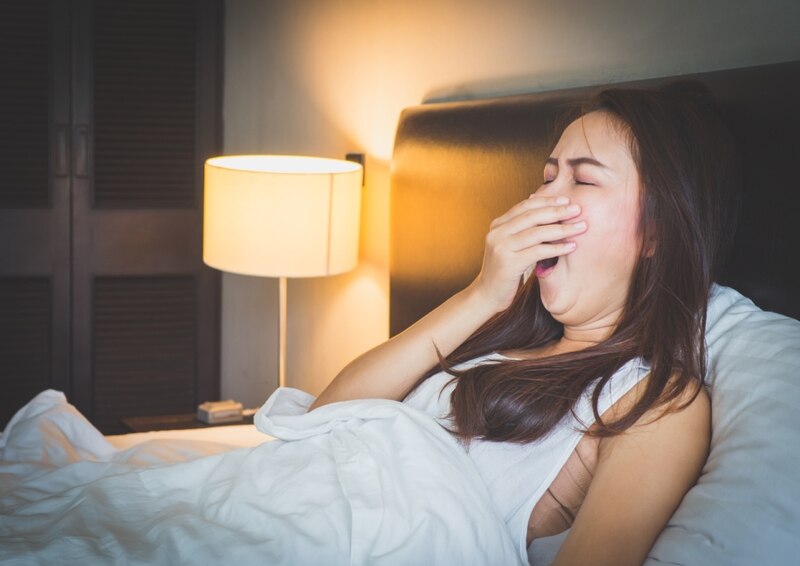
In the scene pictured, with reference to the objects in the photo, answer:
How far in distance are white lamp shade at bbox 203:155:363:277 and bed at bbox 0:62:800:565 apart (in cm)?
43

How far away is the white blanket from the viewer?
1088 millimetres

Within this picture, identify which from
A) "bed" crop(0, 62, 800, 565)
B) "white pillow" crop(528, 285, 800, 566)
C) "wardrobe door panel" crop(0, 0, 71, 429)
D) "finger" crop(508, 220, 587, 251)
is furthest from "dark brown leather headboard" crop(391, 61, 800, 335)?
"wardrobe door panel" crop(0, 0, 71, 429)

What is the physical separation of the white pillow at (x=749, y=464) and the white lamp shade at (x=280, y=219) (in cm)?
125

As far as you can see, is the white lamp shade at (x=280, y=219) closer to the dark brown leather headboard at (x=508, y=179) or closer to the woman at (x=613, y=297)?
the dark brown leather headboard at (x=508, y=179)

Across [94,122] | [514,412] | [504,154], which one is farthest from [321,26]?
[514,412]

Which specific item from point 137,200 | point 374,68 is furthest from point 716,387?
point 137,200

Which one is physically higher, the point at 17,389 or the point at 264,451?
the point at 264,451

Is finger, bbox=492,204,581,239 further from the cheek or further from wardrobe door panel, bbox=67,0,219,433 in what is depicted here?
wardrobe door panel, bbox=67,0,219,433

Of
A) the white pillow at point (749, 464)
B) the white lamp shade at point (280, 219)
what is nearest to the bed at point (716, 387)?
the white pillow at point (749, 464)

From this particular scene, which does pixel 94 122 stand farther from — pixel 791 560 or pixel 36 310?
pixel 791 560

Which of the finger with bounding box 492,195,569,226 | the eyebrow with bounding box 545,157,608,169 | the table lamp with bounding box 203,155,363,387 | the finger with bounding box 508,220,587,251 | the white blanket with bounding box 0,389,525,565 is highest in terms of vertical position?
the eyebrow with bounding box 545,157,608,169

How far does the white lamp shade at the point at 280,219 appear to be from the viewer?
2.15 metres

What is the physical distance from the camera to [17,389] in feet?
10.1

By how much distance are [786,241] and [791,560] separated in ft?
1.47
